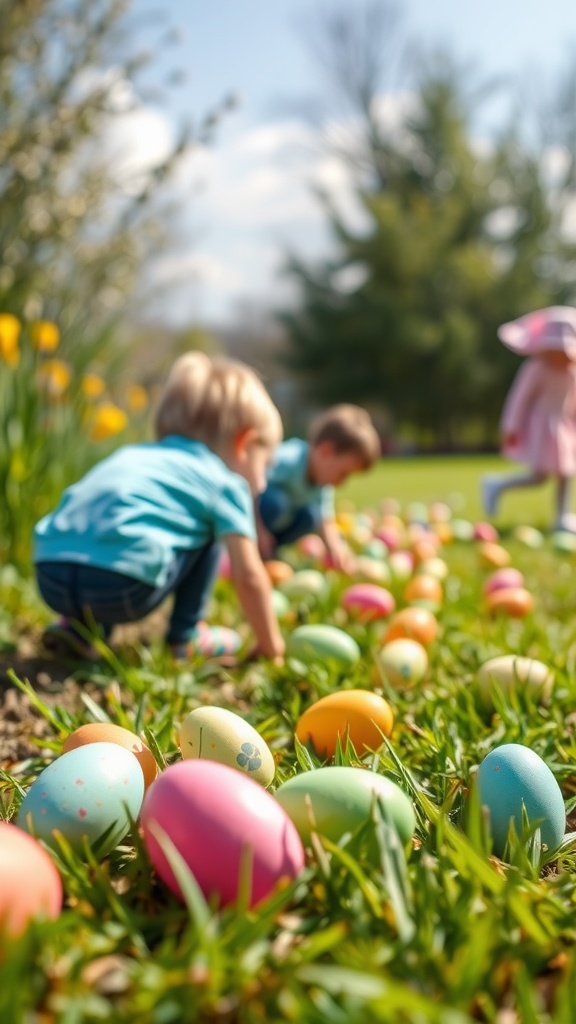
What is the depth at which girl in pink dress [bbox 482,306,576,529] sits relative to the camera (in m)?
5.84

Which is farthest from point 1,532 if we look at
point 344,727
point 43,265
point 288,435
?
point 288,435

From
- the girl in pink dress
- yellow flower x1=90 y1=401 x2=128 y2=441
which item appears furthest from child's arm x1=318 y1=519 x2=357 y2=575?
the girl in pink dress

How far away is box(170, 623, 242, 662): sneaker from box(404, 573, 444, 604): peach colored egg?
2.80ft

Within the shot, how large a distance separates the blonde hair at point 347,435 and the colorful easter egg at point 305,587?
0.84 m

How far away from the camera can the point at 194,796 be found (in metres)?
1.11

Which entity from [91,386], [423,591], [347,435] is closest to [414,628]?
[423,591]

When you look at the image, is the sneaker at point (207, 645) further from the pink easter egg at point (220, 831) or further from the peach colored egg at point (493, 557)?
the peach colored egg at point (493, 557)

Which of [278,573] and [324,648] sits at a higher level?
[324,648]

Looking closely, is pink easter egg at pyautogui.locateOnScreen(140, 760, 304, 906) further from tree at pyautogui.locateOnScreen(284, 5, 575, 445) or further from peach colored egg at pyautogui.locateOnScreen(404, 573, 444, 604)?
tree at pyautogui.locateOnScreen(284, 5, 575, 445)

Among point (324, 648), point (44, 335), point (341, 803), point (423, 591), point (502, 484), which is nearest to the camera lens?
point (341, 803)

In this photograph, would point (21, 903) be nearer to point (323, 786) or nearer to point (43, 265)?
point (323, 786)

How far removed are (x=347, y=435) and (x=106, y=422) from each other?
3.84ft

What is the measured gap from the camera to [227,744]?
4.81 feet

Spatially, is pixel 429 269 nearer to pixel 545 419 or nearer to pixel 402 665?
pixel 545 419
